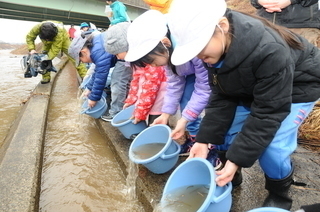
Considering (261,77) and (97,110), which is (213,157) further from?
(97,110)

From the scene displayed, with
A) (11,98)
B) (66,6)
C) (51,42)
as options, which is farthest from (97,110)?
(66,6)

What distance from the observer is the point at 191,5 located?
1.21 metres

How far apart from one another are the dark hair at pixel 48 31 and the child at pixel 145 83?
357cm

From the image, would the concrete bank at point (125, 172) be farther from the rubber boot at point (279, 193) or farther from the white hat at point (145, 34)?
the white hat at point (145, 34)

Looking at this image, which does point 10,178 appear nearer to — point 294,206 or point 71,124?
point 71,124

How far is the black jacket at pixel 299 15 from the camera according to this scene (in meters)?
2.34

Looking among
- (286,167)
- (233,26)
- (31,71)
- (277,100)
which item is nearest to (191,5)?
(233,26)

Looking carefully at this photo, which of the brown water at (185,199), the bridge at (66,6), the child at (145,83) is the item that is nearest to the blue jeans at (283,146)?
the brown water at (185,199)

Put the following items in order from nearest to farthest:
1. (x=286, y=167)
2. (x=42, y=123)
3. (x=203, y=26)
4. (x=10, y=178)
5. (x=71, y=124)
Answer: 1. (x=203, y=26)
2. (x=286, y=167)
3. (x=10, y=178)
4. (x=42, y=123)
5. (x=71, y=124)

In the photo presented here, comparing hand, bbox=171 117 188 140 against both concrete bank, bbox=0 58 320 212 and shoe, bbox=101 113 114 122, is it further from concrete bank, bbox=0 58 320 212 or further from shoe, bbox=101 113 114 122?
shoe, bbox=101 113 114 122

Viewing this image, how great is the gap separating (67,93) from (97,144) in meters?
3.11

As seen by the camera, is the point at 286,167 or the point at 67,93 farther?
the point at 67,93

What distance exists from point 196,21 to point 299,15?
5.84ft

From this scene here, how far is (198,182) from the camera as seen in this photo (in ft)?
5.95
